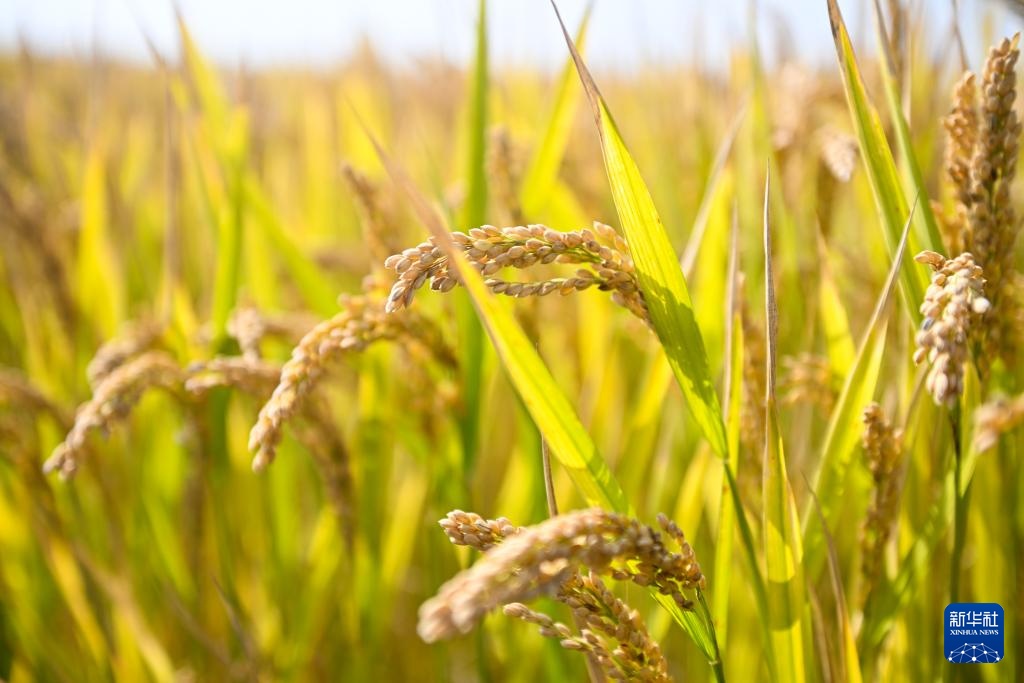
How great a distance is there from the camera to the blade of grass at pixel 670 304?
0.60 metres

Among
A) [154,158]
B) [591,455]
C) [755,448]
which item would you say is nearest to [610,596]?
[591,455]

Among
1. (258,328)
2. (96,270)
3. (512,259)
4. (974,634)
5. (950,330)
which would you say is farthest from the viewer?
(96,270)

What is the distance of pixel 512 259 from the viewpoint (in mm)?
523

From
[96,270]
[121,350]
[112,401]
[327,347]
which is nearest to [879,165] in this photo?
[327,347]

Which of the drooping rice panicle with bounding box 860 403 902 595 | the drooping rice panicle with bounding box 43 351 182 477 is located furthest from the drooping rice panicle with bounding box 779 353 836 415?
the drooping rice panicle with bounding box 43 351 182 477

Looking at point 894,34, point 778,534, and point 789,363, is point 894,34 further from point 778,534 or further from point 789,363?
point 778,534

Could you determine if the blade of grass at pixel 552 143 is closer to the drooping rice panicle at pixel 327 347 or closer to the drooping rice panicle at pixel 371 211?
the drooping rice panicle at pixel 371 211

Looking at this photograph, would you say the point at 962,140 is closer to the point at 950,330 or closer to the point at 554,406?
the point at 950,330

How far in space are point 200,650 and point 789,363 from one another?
1.30 metres

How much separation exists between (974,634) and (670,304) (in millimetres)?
586

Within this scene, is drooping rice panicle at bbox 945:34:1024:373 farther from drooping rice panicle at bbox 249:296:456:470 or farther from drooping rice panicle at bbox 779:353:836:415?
drooping rice panicle at bbox 249:296:456:470

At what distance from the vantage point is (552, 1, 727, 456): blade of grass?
60cm

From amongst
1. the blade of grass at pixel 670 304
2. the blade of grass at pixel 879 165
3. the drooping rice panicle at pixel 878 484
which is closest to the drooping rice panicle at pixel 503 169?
the blade of grass at pixel 670 304

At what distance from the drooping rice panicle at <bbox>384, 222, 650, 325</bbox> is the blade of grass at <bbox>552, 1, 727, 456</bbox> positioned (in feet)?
0.11
